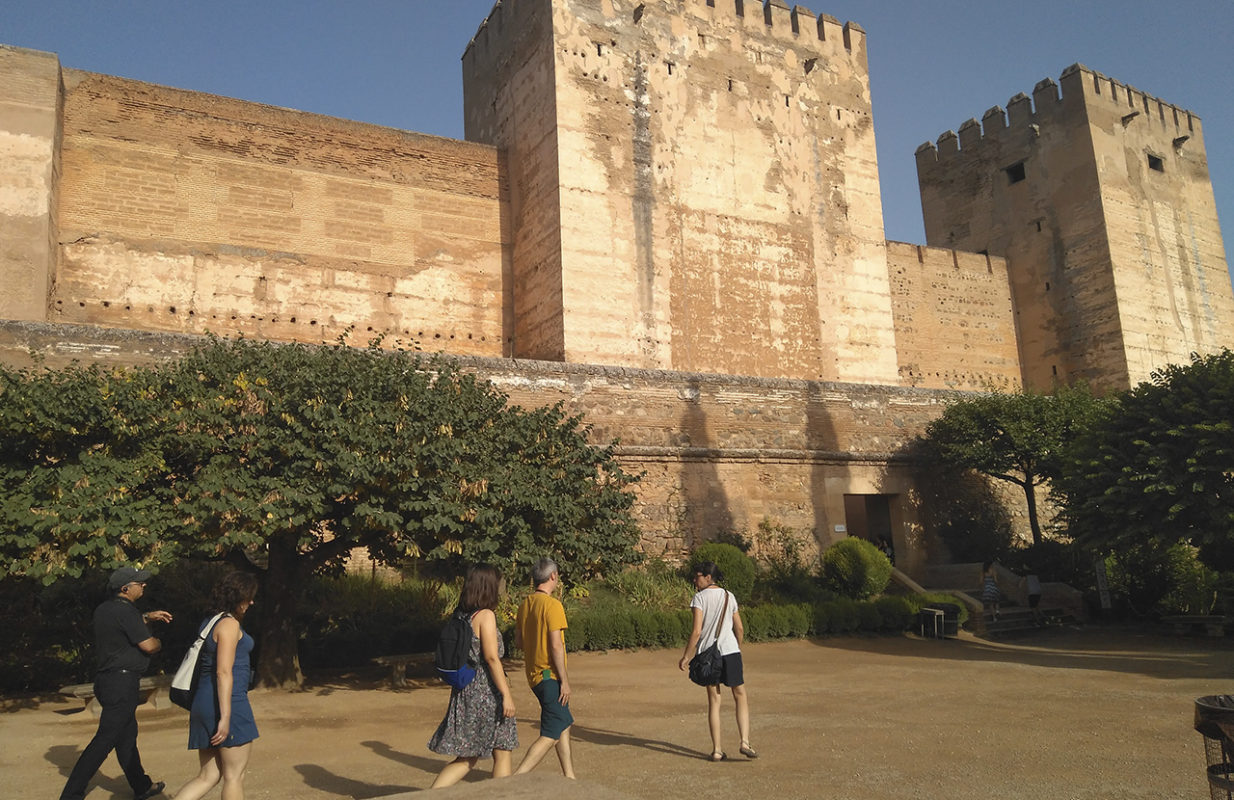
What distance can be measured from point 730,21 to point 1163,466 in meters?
11.9

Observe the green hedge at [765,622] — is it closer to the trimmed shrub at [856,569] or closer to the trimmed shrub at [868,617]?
the trimmed shrub at [868,617]

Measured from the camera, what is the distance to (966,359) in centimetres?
2212

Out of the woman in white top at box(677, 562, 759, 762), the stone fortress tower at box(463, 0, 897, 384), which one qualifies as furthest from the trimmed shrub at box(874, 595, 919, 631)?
the woman in white top at box(677, 562, 759, 762)

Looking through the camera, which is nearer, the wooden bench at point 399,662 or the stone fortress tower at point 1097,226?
the wooden bench at point 399,662

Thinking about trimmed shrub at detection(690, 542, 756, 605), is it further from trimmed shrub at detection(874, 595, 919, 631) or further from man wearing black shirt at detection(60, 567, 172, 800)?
man wearing black shirt at detection(60, 567, 172, 800)

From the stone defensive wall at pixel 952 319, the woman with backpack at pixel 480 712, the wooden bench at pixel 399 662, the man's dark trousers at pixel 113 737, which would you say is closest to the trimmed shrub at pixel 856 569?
the wooden bench at pixel 399 662

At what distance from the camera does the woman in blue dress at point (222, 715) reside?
3797mm

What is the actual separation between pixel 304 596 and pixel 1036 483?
11.4 metres

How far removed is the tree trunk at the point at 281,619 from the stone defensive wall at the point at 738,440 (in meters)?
4.42

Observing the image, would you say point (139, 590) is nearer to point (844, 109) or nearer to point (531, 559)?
point (531, 559)

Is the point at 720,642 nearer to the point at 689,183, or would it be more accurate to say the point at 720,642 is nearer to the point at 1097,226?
the point at 689,183

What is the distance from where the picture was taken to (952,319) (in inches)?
867

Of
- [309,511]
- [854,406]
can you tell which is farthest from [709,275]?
[309,511]

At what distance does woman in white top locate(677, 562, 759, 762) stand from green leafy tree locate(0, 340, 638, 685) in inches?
98.9
